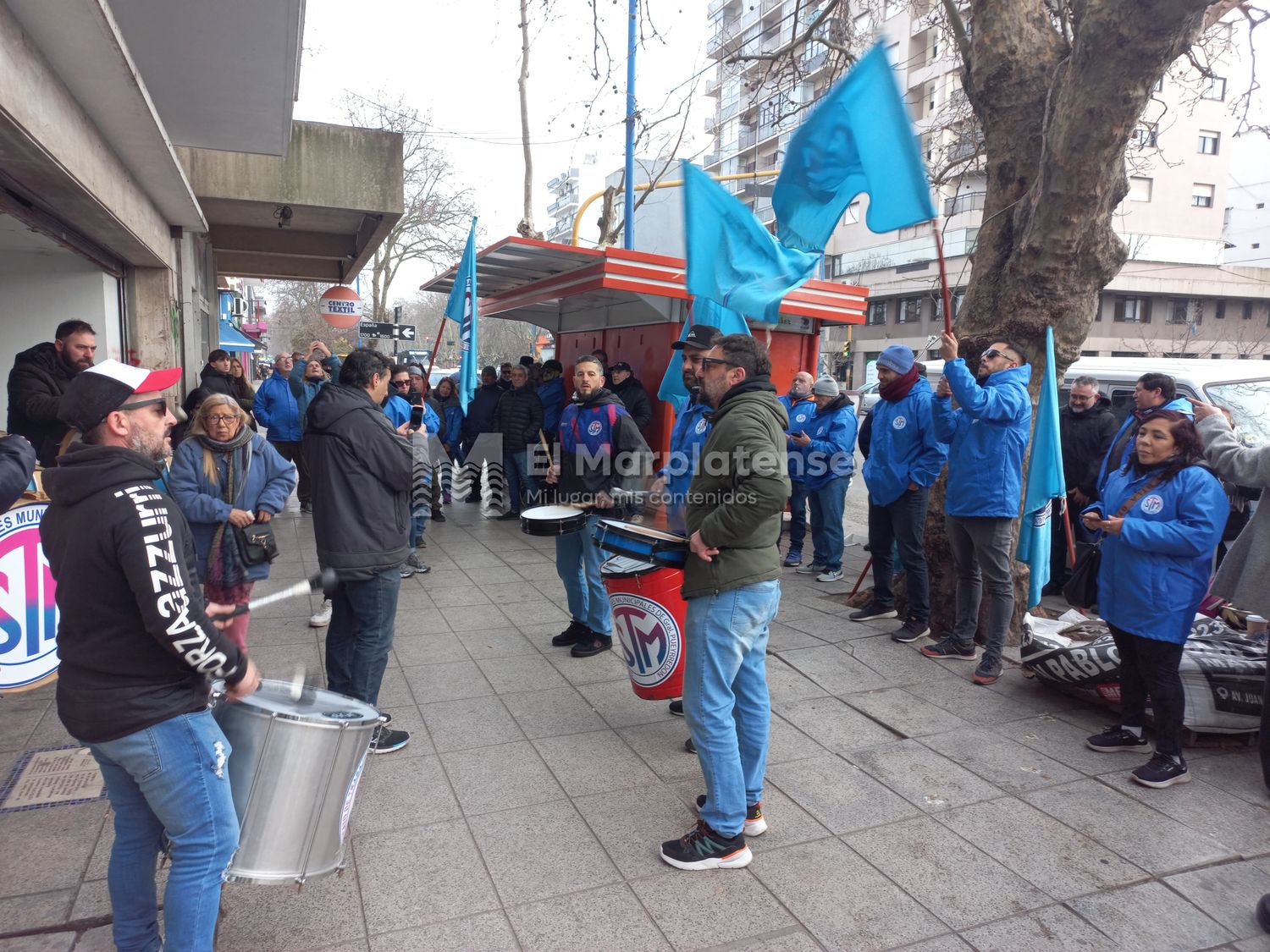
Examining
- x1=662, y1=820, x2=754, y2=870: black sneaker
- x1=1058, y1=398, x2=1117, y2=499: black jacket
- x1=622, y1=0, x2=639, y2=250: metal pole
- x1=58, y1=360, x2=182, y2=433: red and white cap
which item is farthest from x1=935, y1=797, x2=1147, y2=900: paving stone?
x1=622, y1=0, x2=639, y2=250: metal pole

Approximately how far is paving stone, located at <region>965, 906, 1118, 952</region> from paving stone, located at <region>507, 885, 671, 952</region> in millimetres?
1099

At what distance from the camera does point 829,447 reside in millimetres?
7871

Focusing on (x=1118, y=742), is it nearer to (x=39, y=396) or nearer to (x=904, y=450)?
(x=904, y=450)

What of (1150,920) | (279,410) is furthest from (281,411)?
(1150,920)

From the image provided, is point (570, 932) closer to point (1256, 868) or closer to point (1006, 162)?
point (1256, 868)

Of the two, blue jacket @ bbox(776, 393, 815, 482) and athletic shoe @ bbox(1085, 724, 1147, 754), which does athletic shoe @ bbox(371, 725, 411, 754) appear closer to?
athletic shoe @ bbox(1085, 724, 1147, 754)

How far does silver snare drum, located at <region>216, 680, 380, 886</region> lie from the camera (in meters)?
2.31

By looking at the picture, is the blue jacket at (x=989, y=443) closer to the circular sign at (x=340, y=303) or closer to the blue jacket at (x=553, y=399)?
the blue jacket at (x=553, y=399)

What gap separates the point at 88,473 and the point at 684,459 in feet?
10.3

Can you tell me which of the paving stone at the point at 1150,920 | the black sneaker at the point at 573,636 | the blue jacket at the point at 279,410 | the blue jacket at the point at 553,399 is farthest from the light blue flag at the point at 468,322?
the paving stone at the point at 1150,920

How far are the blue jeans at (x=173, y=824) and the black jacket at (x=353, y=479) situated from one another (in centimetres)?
145

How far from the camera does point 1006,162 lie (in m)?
6.01

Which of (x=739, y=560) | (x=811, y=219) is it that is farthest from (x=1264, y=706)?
(x=811, y=219)

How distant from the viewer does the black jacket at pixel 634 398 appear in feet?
27.9
